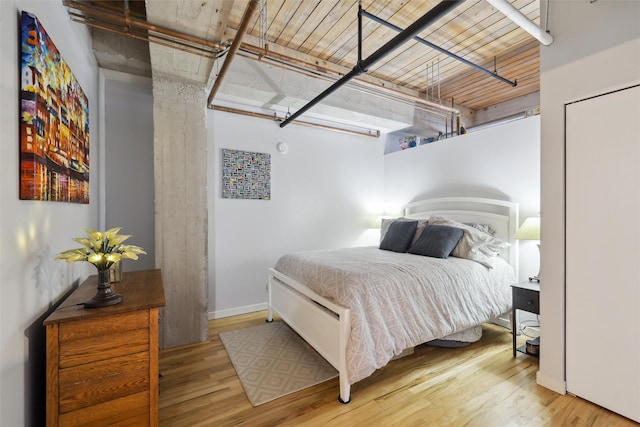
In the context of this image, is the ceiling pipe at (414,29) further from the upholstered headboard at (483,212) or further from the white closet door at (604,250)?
the upholstered headboard at (483,212)

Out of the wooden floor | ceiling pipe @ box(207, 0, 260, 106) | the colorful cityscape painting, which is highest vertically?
ceiling pipe @ box(207, 0, 260, 106)

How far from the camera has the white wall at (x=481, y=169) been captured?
3090mm

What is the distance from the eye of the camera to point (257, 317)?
11.5 ft

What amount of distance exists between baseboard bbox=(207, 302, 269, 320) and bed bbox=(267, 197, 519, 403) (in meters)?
0.49

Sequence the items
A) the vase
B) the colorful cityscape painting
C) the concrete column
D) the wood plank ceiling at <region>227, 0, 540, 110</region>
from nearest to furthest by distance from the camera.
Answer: the colorful cityscape painting, the vase, the wood plank ceiling at <region>227, 0, 540, 110</region>, the concrete column

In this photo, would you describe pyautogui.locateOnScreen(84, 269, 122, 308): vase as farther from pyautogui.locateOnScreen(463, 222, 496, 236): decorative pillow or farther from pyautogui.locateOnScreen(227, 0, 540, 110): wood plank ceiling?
pyautogui.locateOnScreen(463, 222, 496, 236): decorative pillow

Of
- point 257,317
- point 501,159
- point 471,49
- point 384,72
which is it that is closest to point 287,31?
point 384,72

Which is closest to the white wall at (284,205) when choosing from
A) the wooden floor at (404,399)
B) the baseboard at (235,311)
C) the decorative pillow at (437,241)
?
the baseboard at (235,311)

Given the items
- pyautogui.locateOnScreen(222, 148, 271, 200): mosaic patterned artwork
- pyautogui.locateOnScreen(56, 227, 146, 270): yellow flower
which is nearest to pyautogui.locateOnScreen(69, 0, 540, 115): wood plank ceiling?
pyautogui.locateOnScreen(222, 148, 271, 200): mosaic patterned artwork

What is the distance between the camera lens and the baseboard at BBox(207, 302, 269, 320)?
11.4ft

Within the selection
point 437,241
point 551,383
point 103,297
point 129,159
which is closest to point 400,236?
point 437,241

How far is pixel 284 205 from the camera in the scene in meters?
3.99

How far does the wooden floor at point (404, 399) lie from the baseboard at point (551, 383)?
41mm

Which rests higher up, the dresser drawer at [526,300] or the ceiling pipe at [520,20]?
the ceiling pipe at [520,20]
